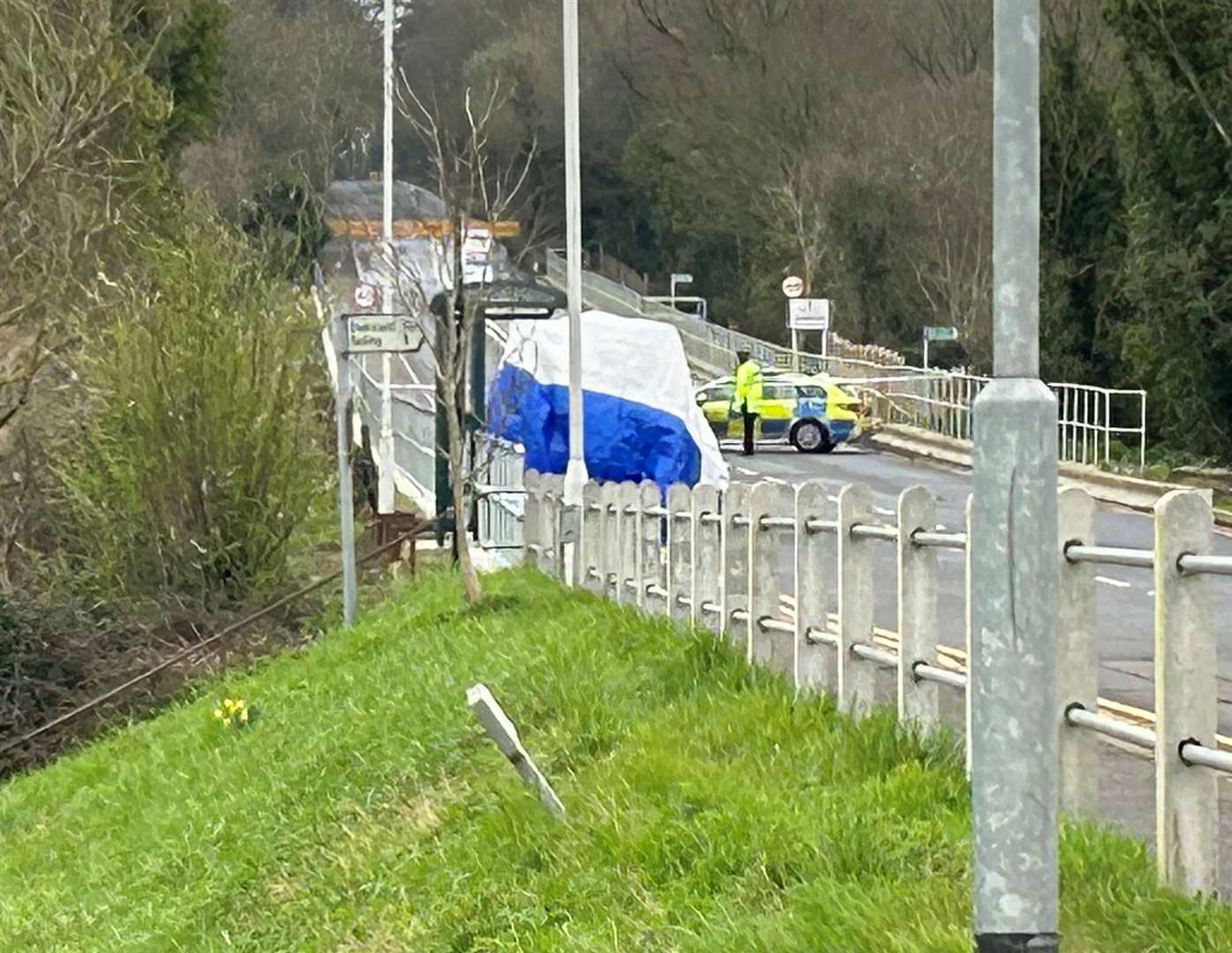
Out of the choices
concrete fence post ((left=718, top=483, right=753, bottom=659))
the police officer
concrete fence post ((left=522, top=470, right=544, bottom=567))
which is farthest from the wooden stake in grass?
the police officer

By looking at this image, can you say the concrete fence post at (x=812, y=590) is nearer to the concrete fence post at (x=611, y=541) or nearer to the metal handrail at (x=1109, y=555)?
the metal handrail at (x=1109, y=555)

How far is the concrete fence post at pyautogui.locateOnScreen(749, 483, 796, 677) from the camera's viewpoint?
1121cm

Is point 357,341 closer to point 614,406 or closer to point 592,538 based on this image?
point 592,538

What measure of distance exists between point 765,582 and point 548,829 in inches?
127

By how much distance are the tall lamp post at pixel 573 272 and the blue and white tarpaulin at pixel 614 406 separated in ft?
3.82

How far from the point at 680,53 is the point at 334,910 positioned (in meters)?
54.4

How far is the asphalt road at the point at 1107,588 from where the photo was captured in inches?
504


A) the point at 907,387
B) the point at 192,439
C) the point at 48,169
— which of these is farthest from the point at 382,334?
the point at 907,387

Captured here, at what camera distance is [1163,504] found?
6.07 m

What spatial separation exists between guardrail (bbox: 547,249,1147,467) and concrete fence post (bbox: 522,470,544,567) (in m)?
5.42

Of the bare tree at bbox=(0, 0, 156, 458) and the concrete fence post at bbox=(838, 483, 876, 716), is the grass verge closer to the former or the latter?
the concrete fence post at bbox=(838, 483, 876, 716)

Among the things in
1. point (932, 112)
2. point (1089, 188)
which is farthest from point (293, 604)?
point (932, 112)

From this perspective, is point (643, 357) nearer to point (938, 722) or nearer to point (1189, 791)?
point (938, 722)

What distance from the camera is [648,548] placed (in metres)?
15.0
